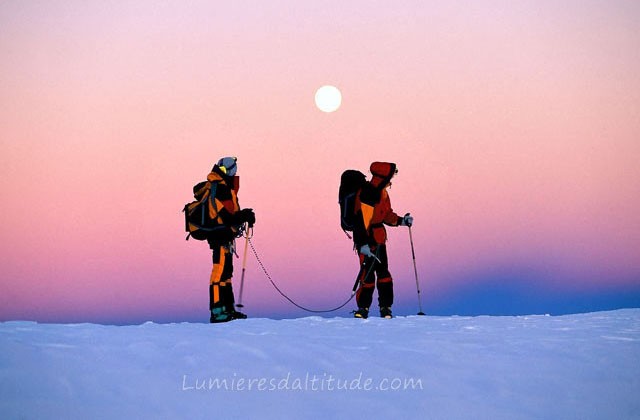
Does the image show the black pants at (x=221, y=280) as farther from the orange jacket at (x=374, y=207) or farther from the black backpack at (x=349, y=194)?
the orange jacket at (x=374, y=207)

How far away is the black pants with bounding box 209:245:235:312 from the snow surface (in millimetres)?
3139

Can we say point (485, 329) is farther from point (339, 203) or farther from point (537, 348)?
point (339, 203)

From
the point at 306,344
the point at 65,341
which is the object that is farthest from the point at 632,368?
the point at 65,341

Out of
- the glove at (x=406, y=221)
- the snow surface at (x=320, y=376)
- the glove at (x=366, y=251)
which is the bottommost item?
the snow surface at (x=320, y=376)

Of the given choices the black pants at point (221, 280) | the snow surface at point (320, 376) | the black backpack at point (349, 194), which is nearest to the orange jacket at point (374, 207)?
the black backpack at point (349, 194)

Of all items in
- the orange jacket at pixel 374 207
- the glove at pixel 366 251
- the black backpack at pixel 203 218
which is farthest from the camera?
the orange jacket at pixel 374 207

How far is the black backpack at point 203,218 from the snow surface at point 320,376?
11.0ft

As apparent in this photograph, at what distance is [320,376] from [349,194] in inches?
244

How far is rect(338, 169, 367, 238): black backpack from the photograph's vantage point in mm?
12180

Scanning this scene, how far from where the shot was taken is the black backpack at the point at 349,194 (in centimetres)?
1218

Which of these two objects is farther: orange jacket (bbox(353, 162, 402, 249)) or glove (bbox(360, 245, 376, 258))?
orange jacket (bbox(353, 162, 402, 249))

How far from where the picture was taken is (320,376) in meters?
6.34

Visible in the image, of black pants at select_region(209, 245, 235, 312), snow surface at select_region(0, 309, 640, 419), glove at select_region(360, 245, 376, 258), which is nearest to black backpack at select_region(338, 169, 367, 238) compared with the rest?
glove at select_region(360, 245, 376, 258)

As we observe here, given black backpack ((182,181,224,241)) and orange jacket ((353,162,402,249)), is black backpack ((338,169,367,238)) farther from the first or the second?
black backpack ((182,181,224,241))
